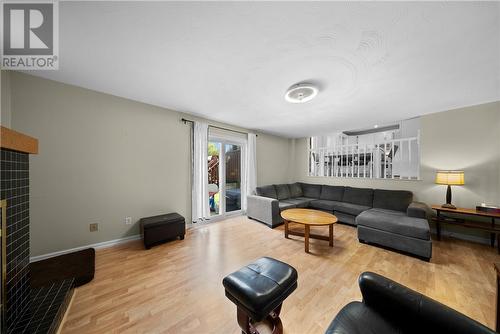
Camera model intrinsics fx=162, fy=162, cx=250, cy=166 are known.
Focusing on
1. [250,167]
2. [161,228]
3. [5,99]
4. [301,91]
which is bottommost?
[161,228]

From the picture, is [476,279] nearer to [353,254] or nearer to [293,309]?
[353,254]

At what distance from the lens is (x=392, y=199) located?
11.0 feet

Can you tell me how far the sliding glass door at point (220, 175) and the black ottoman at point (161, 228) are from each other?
1043 mm

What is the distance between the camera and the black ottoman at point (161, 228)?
2.40 meters

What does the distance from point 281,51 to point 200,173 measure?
2.60m

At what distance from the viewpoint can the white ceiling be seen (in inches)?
45.9

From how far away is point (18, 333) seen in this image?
1.07 m

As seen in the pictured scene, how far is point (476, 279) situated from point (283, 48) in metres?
3.20

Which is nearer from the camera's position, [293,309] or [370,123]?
[293,309]

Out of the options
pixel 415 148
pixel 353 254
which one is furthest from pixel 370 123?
pixel 353 254

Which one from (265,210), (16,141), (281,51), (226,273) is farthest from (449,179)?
(16,141)

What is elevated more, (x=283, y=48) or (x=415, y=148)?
(x=283, y=48)

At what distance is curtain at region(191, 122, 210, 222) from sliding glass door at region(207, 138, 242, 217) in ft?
1.03

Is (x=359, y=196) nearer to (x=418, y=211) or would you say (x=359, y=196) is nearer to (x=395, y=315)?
(x=418, y=211)
